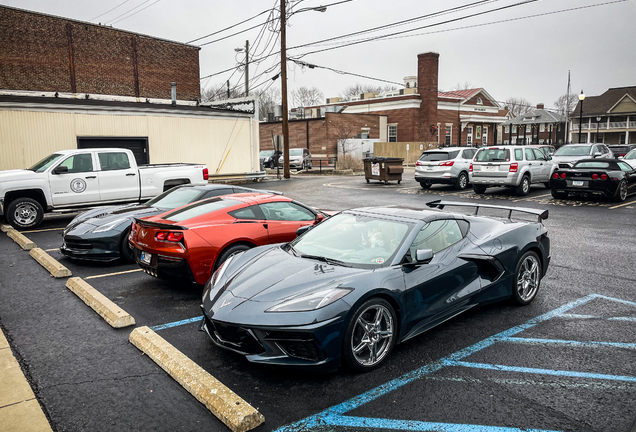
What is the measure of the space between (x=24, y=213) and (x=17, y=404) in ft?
31.6

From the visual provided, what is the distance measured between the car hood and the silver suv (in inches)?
573

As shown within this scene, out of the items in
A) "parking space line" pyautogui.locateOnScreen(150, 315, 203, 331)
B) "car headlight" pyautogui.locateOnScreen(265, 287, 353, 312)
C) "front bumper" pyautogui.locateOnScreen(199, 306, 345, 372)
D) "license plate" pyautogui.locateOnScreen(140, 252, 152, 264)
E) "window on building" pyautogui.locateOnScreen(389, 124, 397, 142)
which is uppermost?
"window on building" pyautogui.locateOnScreen(389, 124, 397, 142)


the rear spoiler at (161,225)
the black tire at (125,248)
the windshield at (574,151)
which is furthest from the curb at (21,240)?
the windshield at (574,151)

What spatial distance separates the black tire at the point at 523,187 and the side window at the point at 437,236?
13439 millimetres

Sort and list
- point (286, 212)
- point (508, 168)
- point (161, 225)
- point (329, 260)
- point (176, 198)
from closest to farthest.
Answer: point (329, 260)
point (161, 225)
point (286, 212)
point (176, 198)
point (508, 168)

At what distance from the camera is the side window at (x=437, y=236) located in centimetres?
486

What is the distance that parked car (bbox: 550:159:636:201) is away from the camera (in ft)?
49.6

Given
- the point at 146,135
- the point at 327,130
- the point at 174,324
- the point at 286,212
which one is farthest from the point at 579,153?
the point at 327,130

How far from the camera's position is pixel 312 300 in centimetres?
395

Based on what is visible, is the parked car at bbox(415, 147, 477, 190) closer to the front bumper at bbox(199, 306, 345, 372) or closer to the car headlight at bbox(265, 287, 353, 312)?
the car headlight at bbox(265, 287, 353, 312)

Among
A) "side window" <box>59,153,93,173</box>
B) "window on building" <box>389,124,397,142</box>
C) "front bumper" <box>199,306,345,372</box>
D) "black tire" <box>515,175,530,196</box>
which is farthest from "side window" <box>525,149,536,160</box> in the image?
"window on building" <box>389,124,397,142</box>

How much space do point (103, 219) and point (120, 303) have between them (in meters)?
2.72

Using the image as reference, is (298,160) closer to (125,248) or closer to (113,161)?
(113,161)

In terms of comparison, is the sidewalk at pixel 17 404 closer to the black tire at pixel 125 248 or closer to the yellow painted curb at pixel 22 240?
the black tire at pixel 125 248
